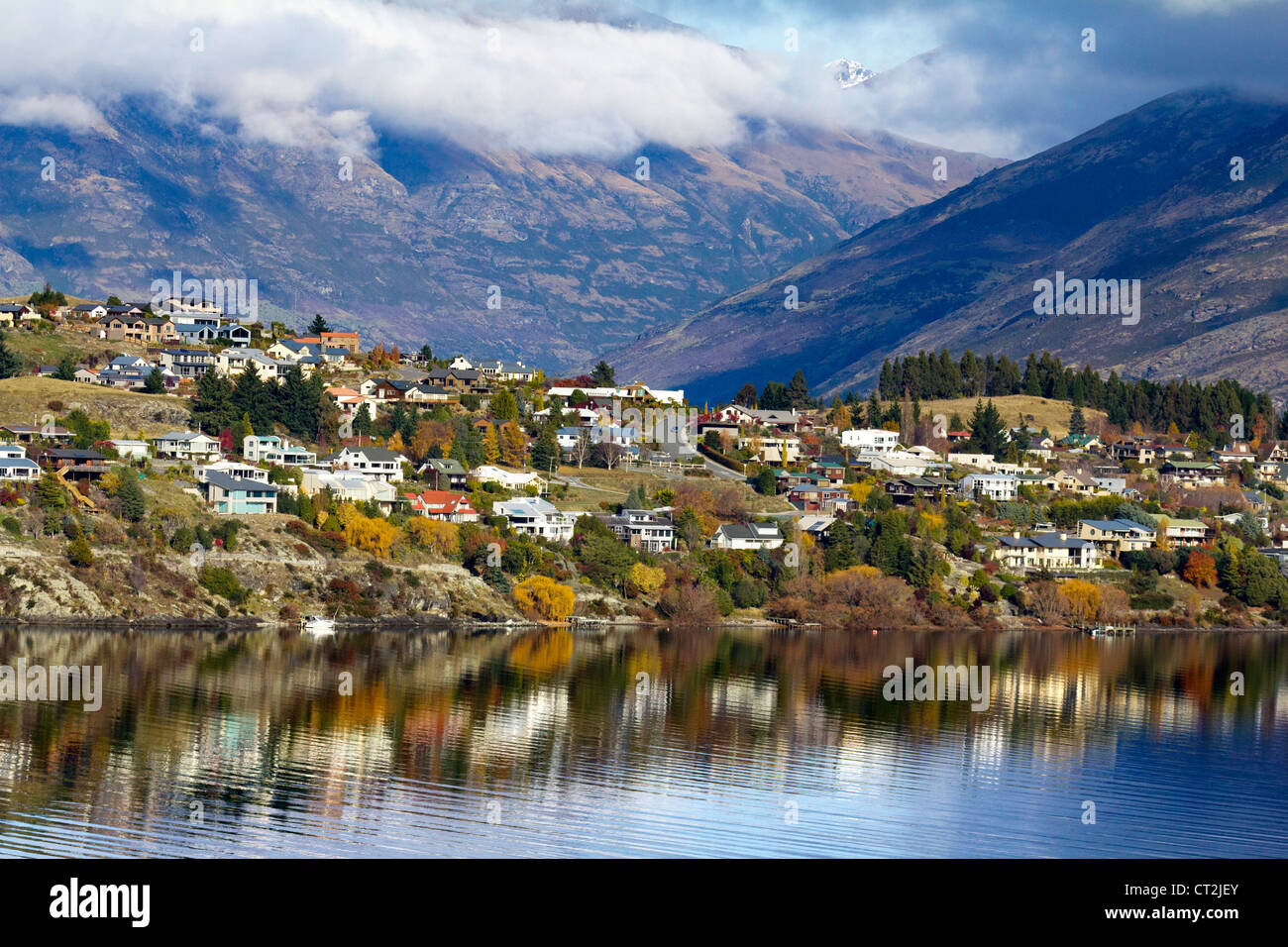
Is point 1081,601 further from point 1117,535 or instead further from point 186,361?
point 186,361

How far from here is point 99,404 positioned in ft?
396

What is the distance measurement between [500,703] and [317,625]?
2632 centimetres

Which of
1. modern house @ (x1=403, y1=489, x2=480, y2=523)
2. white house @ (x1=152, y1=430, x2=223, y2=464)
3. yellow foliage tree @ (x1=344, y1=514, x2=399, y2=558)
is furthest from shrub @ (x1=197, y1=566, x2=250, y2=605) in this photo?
white house @ (x1=152, y1=430, x2=223, y2=464)

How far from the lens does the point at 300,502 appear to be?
103000 millimetres

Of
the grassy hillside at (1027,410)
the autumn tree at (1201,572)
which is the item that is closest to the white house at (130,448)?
the autumn tree at (1201,572)

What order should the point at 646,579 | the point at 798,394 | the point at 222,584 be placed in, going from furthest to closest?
the point at 798,394, the point at 646,579, the point at 222,584

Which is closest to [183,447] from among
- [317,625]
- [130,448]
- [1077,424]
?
[130,448]

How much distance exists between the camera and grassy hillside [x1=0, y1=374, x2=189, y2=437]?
117188 millimetres

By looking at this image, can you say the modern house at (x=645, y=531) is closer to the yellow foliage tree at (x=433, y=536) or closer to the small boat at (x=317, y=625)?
the yellow foliage tree at (x=433, y=536)

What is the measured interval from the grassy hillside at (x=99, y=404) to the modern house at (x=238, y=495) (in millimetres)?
15975

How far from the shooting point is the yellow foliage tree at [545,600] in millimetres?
99188

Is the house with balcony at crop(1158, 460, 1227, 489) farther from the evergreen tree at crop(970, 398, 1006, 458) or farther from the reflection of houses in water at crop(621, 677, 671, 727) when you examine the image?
the reflection of houses in water at crop(621, 677, 671, 727)
